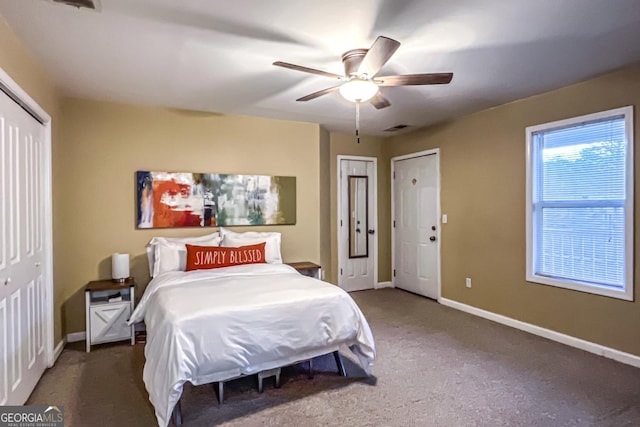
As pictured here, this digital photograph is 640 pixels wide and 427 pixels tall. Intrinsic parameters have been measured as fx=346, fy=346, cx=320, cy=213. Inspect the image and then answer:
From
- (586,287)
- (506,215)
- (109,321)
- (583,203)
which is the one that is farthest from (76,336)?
(583,203)

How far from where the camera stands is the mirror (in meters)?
5.39

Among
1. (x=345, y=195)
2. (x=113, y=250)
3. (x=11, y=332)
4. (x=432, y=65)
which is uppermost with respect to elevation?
(x=432, y=65)

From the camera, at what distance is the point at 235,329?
2209mm

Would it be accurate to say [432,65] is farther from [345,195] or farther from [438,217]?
[345,195]

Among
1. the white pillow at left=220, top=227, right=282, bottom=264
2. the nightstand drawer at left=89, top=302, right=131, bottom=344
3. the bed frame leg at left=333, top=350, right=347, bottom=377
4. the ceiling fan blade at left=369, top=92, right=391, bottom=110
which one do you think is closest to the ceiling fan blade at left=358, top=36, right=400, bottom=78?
the ceiling fan blade at left=369, top=92, right=391, bottom=110

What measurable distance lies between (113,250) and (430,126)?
417cm

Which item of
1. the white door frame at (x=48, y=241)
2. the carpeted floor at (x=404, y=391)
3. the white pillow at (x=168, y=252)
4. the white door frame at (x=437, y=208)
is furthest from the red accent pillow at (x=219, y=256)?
the white door frame at (x=437, y=208)

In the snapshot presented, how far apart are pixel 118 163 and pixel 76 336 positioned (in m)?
1.80

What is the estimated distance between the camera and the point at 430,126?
4.77 meters

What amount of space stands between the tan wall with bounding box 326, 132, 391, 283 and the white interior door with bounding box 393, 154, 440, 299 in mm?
141

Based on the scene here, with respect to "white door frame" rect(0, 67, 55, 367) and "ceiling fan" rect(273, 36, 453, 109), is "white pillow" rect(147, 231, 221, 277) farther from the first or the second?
"ceiling fan" rect(273, 36, 453, 109)

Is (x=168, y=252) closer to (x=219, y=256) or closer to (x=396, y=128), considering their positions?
(x=219, y=256)

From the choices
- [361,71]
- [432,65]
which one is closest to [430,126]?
[432,65]

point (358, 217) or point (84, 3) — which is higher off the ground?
point (84, 3)
